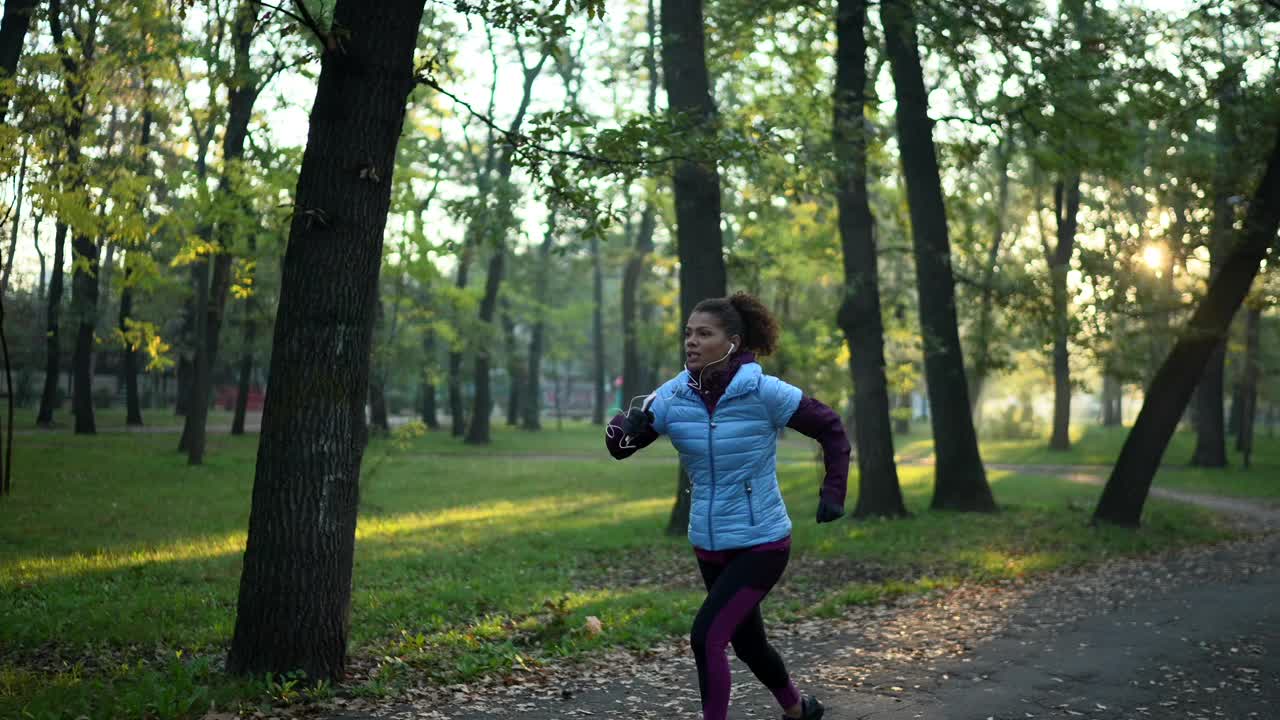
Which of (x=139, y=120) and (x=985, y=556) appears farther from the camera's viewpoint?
(x=139, y=120)

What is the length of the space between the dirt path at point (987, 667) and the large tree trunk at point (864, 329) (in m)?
6.11

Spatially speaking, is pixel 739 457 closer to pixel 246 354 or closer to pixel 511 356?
pixel 246 354

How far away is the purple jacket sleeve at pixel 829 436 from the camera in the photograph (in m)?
4.83

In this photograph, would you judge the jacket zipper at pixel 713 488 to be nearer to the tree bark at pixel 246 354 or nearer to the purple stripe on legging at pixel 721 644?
the purple stripe on legging at pixel 721 644

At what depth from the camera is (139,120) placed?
90.5 feet

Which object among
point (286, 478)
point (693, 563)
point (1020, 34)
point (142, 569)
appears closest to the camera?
point (286, 478)

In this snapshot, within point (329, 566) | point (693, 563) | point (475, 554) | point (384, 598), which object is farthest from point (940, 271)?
point (329, 566)

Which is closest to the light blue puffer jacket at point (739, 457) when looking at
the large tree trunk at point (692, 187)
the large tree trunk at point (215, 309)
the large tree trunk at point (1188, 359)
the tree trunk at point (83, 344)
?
the large tree trunk at point (692, 187)

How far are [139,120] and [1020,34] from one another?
21.5m

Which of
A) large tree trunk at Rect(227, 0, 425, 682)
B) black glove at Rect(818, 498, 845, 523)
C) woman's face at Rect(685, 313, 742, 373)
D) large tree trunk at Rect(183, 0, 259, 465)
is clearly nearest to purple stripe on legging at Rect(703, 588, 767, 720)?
black glove at Rect(818, 498, 845, 523)

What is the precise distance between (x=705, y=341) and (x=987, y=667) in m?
3.66

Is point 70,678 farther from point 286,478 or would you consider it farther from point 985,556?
point 985,556

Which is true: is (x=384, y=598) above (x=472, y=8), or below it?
below

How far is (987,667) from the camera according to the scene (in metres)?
7.31
